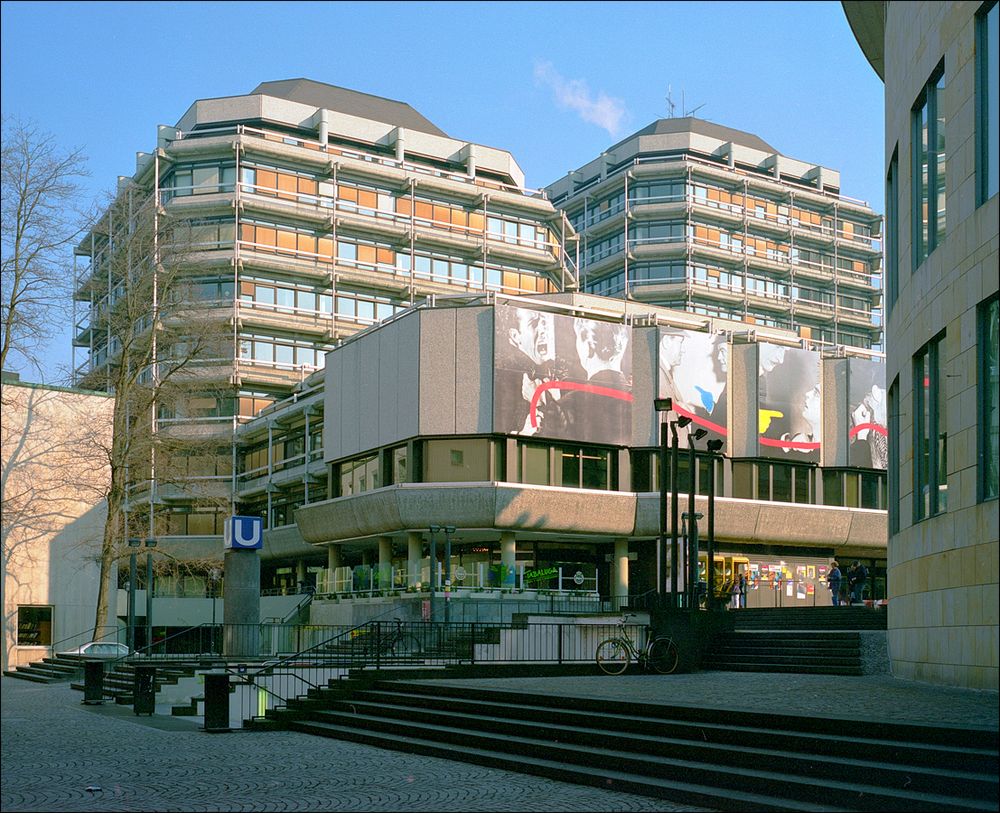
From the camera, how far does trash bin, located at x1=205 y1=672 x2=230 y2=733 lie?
22141 millimetres

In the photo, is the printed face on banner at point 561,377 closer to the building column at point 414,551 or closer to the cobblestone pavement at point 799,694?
the building column at point 414,551

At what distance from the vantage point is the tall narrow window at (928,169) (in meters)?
20.1

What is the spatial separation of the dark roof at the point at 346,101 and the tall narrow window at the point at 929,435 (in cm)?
7358

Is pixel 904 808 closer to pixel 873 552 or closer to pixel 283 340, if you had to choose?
pixel 873 552

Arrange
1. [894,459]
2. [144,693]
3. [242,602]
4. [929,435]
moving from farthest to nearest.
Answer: [242,602]
[144,693]
[894,459]
[929,435]

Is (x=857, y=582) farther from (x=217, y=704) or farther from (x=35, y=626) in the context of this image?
(x=217, y=704)

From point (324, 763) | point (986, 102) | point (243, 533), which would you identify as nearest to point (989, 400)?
point (986, 102)

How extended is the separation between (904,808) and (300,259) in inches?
2951

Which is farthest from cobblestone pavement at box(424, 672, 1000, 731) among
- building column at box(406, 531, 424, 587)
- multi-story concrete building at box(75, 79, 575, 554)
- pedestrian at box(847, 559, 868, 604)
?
multi-story concrete building at box(75, 79, 575, 554)

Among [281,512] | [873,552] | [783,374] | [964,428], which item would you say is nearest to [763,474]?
[783,374]

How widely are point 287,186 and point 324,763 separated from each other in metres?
70.8

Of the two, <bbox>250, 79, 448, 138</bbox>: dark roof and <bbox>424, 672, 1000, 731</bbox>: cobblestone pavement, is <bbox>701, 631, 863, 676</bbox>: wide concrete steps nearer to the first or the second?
<bbox>424, 672, 1000, 731</bbox>: cobblestone pavement

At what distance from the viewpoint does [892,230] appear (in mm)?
24594

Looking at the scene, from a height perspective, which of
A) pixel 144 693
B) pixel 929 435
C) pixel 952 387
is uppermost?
pixel 952 387
